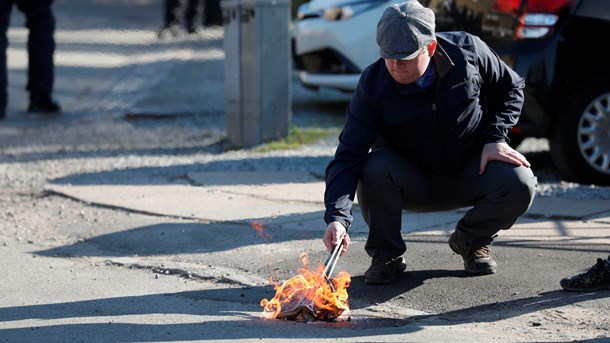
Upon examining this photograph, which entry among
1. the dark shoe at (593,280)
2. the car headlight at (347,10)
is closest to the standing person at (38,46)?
the car headlight at (347,10)

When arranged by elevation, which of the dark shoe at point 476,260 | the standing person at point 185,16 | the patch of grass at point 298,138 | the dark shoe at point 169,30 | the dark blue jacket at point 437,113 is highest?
the dark blue jacket at point 437,113

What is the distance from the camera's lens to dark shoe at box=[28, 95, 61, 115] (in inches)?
468

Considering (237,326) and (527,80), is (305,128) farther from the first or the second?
(237,326)

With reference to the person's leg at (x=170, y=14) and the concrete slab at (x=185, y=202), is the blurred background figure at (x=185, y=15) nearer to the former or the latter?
the person's leg at (x=170, y=14)

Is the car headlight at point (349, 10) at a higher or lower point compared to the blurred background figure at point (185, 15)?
higher

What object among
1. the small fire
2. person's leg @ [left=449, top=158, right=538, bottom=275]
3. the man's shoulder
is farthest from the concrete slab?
the man's shoulder

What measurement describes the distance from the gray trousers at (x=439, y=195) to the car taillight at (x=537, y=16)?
260cm

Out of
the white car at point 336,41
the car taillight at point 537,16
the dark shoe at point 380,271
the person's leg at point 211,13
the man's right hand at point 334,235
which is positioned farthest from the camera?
the person's leg at point 211,13

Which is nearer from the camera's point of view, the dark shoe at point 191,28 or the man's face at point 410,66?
the man's face at point 410,66

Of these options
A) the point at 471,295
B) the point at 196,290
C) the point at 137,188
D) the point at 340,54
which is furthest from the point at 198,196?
the point at 340,54

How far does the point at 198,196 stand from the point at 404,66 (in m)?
2.99

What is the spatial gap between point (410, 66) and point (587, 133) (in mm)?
3152

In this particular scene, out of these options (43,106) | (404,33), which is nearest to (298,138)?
(43,106)

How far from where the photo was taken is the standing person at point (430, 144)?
16.8ft
